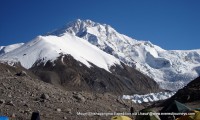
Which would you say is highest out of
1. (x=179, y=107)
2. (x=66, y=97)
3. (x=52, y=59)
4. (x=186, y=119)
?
(x=52, y=59)

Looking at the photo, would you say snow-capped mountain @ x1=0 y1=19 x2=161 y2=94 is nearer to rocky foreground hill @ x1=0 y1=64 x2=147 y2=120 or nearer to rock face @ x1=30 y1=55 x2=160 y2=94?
rock face @ x1=30 y1=55 x2=160 y2=94

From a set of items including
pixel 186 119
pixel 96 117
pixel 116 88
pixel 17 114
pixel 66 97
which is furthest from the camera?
pixel 116 88

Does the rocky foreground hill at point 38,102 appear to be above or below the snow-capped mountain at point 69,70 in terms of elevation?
below

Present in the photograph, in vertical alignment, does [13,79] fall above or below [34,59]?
below

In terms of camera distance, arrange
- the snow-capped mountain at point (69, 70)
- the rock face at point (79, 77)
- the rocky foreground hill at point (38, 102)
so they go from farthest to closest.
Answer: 1. the snow-capped mountain at point (69, 70)
2. the rock face at point (79, 77)
3. the rocky foreground hill at point (38, 102)

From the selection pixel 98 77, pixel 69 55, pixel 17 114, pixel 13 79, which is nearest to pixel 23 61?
pixel 69 55

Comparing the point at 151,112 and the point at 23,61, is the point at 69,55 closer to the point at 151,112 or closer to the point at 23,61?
the point at 23,61

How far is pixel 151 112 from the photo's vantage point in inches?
933

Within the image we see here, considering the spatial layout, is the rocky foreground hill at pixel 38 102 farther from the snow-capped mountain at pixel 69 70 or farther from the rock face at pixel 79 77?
the snow-capped mountain at pixel 69 70

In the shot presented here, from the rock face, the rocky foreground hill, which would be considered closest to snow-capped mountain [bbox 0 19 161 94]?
the rock face

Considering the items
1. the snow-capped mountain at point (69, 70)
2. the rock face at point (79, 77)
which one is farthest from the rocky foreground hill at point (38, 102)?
the snow-capped mountain at point (69, 70)

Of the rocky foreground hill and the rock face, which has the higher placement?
the rock face

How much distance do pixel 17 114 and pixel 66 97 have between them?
12.2 meters

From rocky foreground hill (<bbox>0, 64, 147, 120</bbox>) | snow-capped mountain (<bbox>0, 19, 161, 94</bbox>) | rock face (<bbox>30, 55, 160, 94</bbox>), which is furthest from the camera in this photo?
snow-capped mountain (<bbox>0, 19, 161, 94</bbox>)
